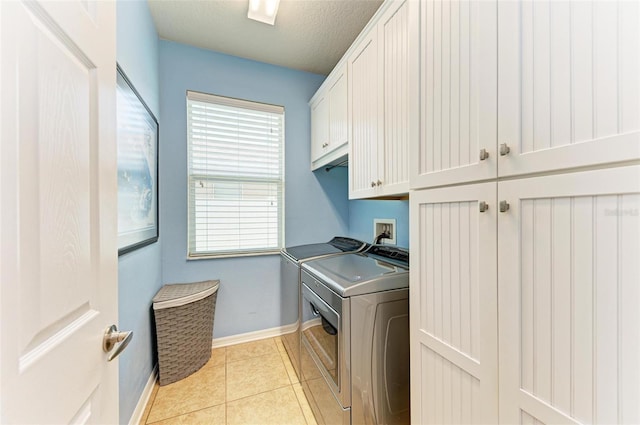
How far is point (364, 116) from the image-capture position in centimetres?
162

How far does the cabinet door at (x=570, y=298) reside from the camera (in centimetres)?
47

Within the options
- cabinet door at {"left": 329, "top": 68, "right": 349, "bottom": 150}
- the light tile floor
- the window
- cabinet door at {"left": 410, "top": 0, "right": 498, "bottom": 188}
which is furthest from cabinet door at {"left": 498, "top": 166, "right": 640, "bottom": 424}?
the window

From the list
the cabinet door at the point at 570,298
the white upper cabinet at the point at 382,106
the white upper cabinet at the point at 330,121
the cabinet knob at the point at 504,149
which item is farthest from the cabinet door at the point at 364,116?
the cabinet door at the point at 570,298

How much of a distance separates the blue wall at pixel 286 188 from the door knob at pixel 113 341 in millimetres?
1514

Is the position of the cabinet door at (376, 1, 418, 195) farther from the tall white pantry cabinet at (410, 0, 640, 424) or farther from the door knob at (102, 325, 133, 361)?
the door knob at (102, 325, 133, 361)

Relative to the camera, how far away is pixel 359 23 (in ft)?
6.31

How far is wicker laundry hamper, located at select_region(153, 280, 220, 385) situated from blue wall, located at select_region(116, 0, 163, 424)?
82mm

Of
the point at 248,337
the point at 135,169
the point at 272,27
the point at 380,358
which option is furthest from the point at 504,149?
the point at 248,337

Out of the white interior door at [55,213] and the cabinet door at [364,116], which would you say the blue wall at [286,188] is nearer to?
the cabinet door at [364,116]

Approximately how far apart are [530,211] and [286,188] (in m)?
2.12

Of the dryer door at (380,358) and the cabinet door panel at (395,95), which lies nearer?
the dryer door at (380,358)

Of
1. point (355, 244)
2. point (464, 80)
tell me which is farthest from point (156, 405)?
point (464, 80)

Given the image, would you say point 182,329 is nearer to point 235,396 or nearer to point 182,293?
point 182,293

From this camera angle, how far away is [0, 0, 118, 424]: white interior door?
389 millimetres
